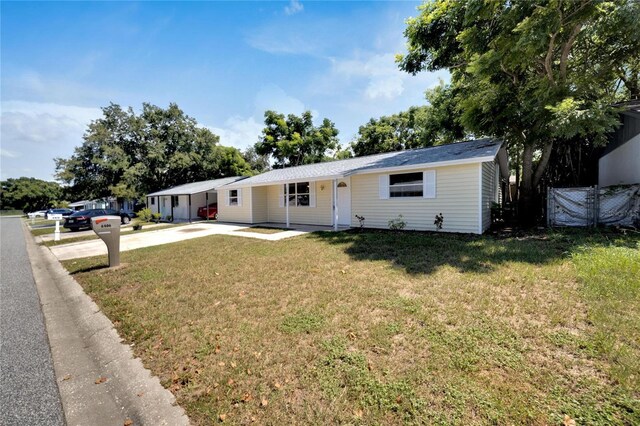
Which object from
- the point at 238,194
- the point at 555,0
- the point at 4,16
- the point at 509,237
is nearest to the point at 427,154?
the point at 509,237

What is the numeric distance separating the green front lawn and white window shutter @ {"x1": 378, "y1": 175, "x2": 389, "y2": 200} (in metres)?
5.23

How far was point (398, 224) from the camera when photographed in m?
10.8

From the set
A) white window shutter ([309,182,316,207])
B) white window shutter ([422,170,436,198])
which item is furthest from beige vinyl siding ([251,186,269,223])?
white window shutter ([422,170,436,198])

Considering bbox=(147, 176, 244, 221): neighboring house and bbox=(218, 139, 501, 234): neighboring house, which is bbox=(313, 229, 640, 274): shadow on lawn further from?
bbox=(147, 176, 244, 221): neighboring house

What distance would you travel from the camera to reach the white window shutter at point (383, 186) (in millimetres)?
11207

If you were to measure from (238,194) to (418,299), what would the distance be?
15.2 metres

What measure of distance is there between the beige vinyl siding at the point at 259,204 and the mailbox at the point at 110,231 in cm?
929

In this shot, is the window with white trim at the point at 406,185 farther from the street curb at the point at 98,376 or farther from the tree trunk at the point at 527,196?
the street curb at the point at 98,376

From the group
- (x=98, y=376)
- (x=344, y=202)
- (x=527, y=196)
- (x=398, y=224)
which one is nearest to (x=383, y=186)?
(x=398, y=224)

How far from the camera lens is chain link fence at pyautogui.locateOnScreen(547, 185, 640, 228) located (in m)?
8.98

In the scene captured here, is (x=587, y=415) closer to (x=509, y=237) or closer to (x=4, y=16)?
(x=509, y=237)

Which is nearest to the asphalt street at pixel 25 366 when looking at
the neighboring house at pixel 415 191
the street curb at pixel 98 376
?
the street curb at pixel 98 376

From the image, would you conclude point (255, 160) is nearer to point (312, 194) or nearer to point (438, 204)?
point (312, 194)

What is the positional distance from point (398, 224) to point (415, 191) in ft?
4.69
